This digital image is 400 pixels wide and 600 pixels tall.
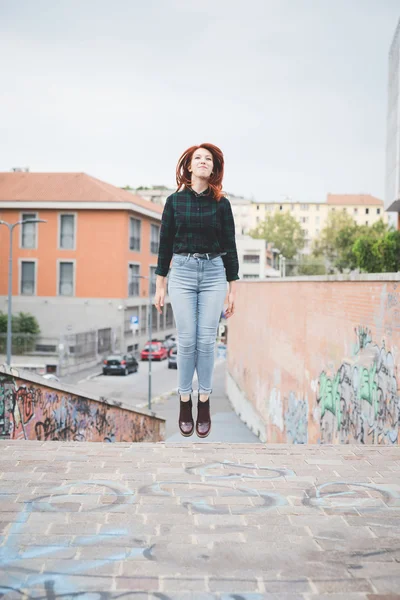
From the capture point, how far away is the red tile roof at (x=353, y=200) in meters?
131

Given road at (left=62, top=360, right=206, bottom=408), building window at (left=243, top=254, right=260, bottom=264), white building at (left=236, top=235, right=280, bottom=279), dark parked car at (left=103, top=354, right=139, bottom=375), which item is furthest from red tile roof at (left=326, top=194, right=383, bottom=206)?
dark parked car at (left=103, top=354, right=139, bottom=375)

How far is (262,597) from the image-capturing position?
3.02 m

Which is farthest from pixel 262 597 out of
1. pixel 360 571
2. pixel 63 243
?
pixel 63 243

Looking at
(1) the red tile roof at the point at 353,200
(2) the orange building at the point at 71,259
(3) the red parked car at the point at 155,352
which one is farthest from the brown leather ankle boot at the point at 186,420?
(1) the red tile roof at the point at 353,200

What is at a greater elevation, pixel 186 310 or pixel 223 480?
pixel 186 310

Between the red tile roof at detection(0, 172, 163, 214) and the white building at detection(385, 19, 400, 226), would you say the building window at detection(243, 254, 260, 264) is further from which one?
the white building at detection(385, 19, 400, 226)

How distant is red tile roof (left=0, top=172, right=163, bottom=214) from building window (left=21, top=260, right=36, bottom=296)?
15.5 ft

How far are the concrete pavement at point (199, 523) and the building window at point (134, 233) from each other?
4452cm

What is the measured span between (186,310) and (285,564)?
6.84 ft

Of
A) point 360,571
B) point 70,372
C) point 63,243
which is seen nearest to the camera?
point 360,571

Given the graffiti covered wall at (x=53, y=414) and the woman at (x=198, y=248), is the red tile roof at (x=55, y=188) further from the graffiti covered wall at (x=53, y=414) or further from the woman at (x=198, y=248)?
the woman at (x=198, y=248)

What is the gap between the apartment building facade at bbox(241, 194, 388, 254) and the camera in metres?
131

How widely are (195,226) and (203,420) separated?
5.10ft

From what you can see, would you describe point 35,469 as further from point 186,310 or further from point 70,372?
point 70,372
